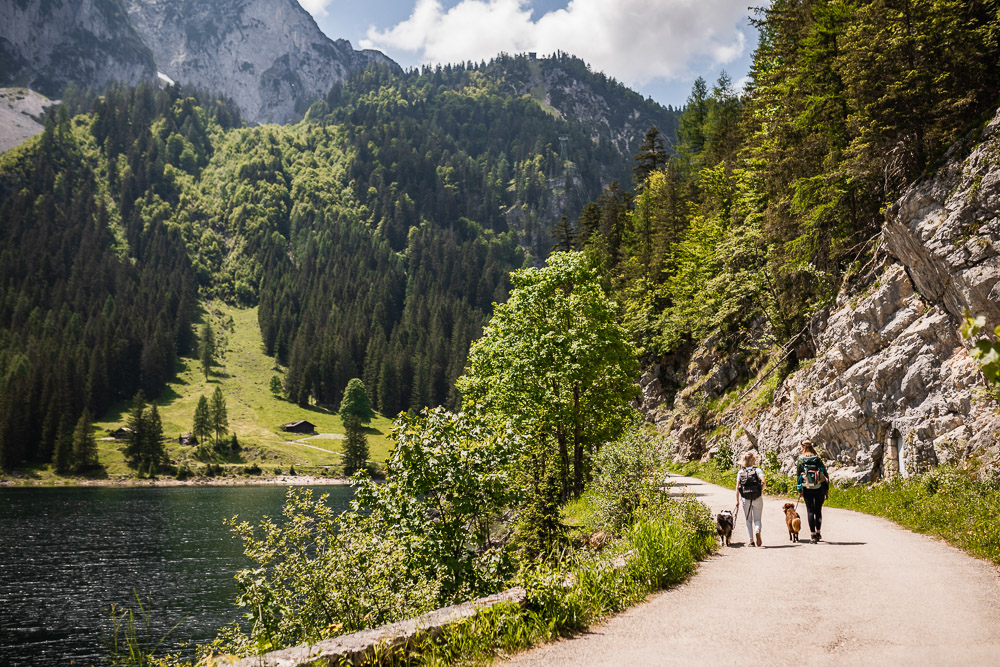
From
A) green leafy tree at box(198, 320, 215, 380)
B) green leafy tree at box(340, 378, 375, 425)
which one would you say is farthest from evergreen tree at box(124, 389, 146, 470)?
green leafy tree at box(198, 320, 215, 380)

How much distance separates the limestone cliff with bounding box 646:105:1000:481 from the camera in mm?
16266

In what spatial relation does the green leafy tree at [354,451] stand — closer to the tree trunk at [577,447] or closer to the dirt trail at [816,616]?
the tree trunk at [577,447]

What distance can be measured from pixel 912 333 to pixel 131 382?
169327mm

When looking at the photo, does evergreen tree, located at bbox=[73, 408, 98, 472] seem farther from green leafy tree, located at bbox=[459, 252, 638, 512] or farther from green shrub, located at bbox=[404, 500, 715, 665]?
green shrub, located at bbox=[404, 500, 715, 665]

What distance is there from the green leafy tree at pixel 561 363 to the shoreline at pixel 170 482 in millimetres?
81212

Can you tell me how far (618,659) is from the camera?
22.2 feet

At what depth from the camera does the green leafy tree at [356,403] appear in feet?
501

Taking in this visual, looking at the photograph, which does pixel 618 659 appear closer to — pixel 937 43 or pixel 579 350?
pixel 579 350

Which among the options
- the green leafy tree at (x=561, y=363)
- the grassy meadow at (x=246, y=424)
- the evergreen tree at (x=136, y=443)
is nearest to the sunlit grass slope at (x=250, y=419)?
the grassy meadow at (x=246, y=424)

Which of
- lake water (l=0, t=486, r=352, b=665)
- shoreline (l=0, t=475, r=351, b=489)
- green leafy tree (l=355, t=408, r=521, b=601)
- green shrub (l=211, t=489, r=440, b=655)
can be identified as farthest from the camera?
shoreline (l=0, t=475, r=351, b=489)

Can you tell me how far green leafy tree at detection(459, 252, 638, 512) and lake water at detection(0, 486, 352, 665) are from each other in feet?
49.0

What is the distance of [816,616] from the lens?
7965 millimetres

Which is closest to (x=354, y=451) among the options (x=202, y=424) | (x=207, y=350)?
(x=202, y=424)

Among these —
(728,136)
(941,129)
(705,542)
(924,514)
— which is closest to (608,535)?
(705,542)
